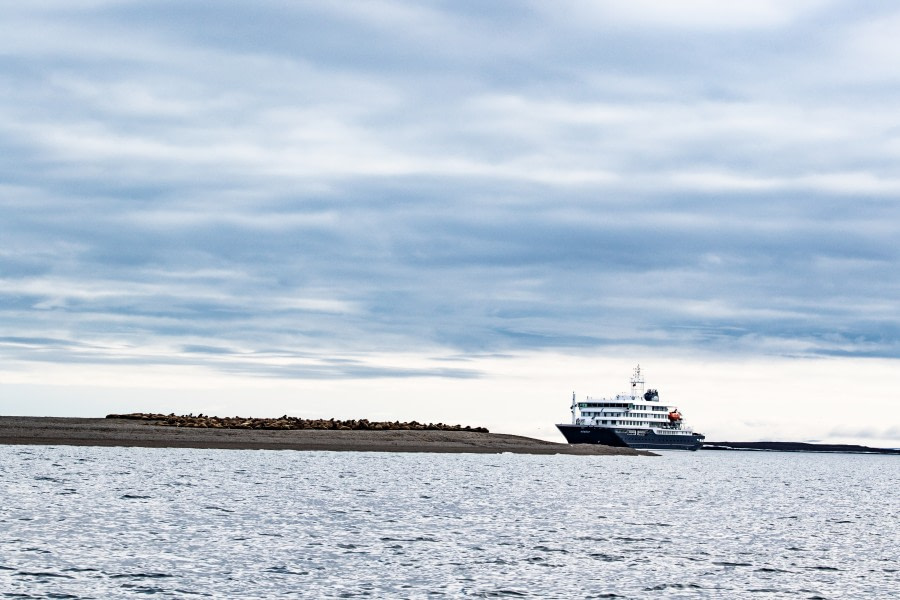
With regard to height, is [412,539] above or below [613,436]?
below

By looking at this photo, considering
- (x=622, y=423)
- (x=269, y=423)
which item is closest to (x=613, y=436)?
(x=622, y=423)

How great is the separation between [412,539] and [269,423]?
101248mm

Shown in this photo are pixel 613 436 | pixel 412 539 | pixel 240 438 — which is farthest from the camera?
pixel 613 436

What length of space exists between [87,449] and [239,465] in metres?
29.3

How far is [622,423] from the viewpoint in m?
192

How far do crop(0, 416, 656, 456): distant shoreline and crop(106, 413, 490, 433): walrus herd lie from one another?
3562 mm

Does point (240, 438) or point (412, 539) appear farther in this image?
point (240, 438)

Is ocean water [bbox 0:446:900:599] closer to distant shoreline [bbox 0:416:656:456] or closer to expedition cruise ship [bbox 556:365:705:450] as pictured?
distant shoreline [bbox 0:416:656:456]

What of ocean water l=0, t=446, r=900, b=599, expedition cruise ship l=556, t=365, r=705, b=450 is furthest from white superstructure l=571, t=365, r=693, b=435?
ocean water l=0, t=446, r=900, b=599

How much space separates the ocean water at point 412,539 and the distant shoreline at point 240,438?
41.9 m

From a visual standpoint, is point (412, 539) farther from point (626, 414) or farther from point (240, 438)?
point (626, 414)

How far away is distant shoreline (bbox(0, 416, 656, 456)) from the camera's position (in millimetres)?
115125

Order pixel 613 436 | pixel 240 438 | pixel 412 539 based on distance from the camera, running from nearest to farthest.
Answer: pixel 412 539 < pixel 240 438 < pixel 613 436

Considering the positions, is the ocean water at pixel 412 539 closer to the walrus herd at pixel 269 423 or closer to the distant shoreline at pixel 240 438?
the distant shoreline at pixel 240 438
